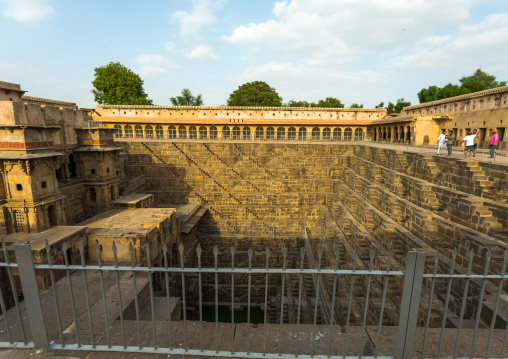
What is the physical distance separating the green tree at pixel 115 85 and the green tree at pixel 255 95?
19.0 m

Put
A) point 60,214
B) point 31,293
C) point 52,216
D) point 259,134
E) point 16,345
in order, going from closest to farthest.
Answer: point 31,293, point 16,345, point 52,216, point 60,214, point 259,134

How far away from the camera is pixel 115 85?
38062 millimetres

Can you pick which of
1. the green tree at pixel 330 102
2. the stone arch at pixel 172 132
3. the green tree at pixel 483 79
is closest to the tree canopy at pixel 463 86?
the green tree at pixel 483 79

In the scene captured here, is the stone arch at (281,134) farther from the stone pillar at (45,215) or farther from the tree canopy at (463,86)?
the tree canopy at (463,86)

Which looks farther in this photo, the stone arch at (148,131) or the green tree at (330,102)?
the green tree at (330,102)

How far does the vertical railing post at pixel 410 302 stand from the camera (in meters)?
2.64

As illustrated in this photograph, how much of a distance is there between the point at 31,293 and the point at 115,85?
41.6 metres

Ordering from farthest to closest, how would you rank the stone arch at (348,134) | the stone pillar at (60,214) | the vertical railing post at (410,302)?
the stone arch at (348,134), the stone pillar at (60,214), the vertical railing post at (410,302)

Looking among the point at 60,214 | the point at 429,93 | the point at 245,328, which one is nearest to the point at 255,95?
the point at 429,93

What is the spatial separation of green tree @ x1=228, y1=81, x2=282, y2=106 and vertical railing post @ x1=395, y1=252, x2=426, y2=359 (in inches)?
2011

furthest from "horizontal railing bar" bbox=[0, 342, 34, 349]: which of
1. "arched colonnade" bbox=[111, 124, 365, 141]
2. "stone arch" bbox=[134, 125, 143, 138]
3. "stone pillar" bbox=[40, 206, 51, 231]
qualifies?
"stone arch" bbox=[134, 125, 143, 138]

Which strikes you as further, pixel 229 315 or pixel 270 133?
pixel 270 133

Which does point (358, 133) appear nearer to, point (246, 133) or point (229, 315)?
point (246, 133)

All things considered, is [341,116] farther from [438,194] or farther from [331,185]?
[438,194]
